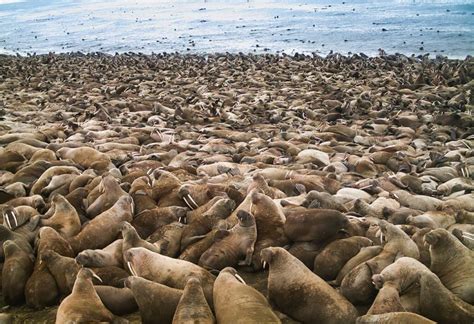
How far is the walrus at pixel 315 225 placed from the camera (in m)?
4.99

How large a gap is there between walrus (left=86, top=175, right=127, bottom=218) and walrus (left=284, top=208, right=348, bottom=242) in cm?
→ 242

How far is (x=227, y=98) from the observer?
16.3 m

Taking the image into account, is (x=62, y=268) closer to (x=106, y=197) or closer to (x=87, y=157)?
(x=106, y=197)

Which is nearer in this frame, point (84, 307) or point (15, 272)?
point (84, 307)

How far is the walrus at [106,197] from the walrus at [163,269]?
148 cm

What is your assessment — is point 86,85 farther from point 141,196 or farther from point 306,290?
point 306,290

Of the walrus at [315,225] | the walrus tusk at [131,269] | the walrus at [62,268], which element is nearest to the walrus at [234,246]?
the walrus at [315,225]

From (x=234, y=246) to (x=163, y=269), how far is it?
0.82 m

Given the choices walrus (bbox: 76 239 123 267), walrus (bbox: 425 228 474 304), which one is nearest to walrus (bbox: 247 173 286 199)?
walrus (bbox: 76 239 123 267)

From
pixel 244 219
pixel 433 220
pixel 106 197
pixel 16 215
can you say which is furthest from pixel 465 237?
pixel 16 215

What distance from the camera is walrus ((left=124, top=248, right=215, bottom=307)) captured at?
4402 millimetres

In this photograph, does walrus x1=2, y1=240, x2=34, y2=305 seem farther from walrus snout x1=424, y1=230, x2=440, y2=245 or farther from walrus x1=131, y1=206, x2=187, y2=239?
walrus snout x1=424, y1=230, x2=440, y2=245

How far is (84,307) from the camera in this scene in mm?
3945

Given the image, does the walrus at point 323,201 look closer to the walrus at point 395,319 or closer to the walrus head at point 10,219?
the walrus at point 395,319
